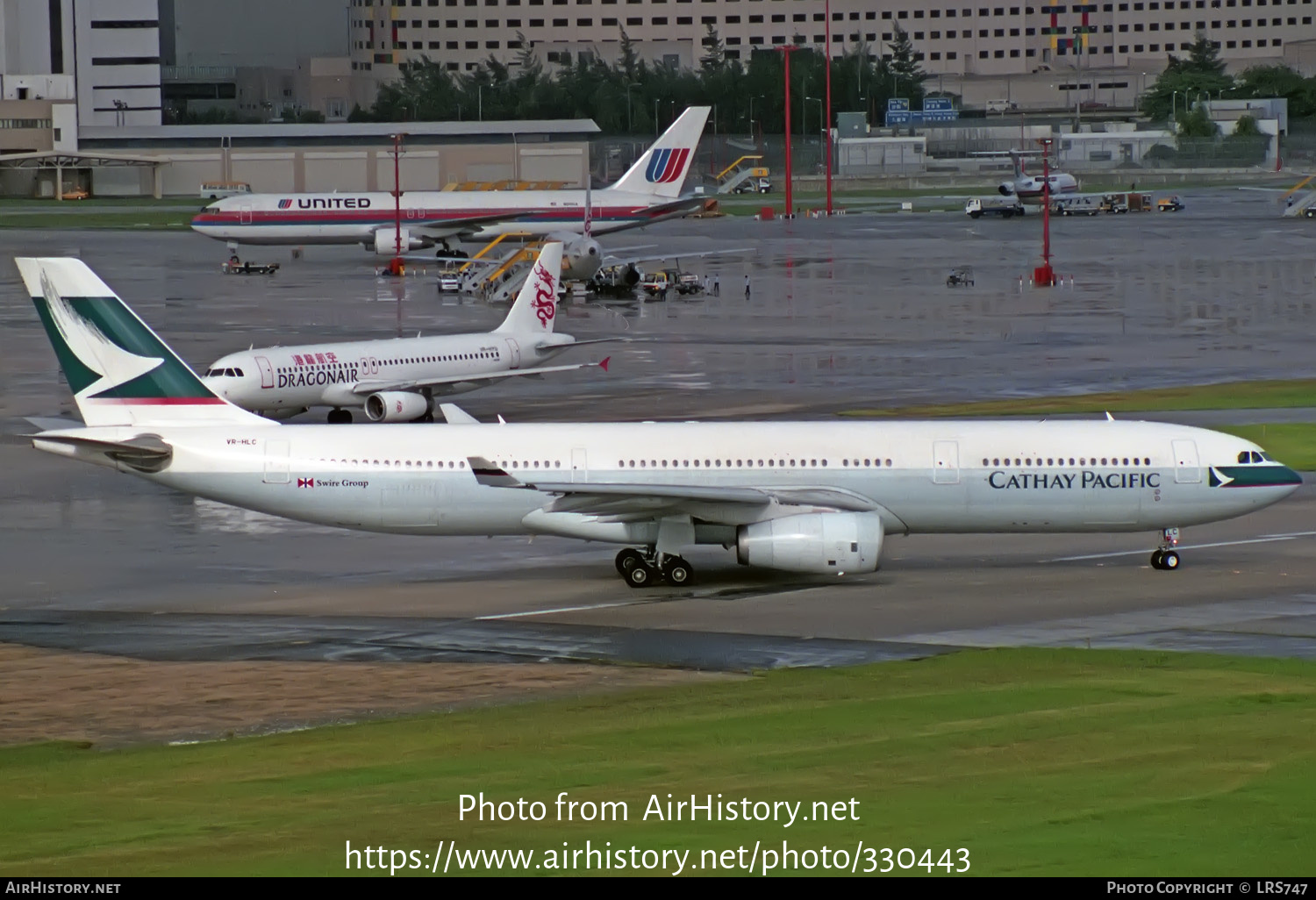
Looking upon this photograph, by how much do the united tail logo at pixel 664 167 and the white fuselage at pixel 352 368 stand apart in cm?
8107

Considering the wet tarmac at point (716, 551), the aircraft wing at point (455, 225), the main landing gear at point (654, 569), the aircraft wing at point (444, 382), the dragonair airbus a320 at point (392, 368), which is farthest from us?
the aircraft wing at point (455, 225)

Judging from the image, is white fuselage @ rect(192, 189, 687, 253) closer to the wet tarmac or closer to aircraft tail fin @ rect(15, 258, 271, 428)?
the wet tarmac

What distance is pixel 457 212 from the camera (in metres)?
154

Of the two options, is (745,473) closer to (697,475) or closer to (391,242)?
(697,475)

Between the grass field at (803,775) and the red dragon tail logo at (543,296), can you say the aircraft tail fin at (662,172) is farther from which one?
the grass field at (803,775)

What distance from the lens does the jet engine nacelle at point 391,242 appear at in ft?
497

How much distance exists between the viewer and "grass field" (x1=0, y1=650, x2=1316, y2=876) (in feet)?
76.6

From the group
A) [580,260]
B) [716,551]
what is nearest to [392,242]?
[580,260]

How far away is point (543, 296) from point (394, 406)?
9.13 metres

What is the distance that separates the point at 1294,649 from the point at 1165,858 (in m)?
15.7

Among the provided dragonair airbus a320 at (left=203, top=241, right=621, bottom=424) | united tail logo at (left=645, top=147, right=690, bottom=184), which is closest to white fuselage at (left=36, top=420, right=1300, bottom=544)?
dragonair airbus a320 at (left=203, top=241, right=621, bottom=424)

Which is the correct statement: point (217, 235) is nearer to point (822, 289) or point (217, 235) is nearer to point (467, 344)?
point (822, 289)

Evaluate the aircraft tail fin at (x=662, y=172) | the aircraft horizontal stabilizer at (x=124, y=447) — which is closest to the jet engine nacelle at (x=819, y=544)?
the aircraft horizontal stabilizer at (x=124, y=447)

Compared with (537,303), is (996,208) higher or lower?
higher
